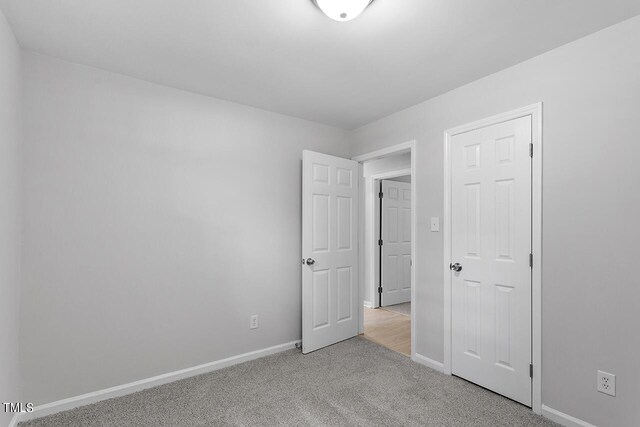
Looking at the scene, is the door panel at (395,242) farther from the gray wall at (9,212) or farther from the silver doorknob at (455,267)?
the gray wall at (9,212)

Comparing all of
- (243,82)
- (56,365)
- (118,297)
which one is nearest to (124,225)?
(118,297)

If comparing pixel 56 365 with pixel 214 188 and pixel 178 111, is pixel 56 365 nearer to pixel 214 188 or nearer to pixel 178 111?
pixel 214 188

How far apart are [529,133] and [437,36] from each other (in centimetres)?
94

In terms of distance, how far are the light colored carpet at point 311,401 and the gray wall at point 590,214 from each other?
42 centimetres

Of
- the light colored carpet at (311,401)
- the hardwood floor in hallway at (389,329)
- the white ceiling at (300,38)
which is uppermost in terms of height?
the white ceiling at (300,38)

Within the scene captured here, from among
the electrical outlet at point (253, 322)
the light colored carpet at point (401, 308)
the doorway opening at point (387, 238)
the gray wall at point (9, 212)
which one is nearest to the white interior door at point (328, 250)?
the electrical outlet at point (253, 322)

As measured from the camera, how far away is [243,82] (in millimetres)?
2551

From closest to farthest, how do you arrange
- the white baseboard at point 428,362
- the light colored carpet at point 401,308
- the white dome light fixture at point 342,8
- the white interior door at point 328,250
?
1. the white dome light fixture at point 342,8
2. the white baseboard at point 428,362
3. the white interior door at point 328,250
4. the light colored carpet at point 401,308

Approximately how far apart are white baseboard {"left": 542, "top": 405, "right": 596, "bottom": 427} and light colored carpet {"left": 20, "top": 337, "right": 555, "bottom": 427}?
0.18 feet

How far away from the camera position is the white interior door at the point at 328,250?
10.4 ft

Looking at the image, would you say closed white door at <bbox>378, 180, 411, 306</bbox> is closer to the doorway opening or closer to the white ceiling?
the doorway opening

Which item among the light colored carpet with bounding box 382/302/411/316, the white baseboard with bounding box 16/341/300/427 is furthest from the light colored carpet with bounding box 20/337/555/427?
the light colored carpet with bounding box 382/302/411/316

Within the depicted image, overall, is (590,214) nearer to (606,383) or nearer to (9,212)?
(606,383)

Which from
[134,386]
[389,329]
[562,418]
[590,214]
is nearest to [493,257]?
[590,214]
